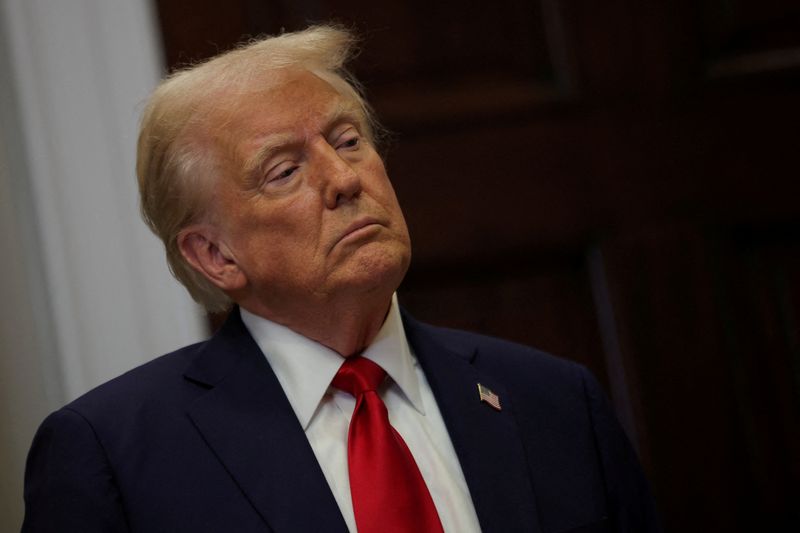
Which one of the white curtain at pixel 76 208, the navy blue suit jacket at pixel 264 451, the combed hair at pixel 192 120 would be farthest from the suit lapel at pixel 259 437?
the white curtain at pixel 76 208

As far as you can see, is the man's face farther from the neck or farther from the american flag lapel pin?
the american flag lapel pin

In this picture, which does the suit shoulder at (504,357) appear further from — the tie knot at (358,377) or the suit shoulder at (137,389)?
the suit shoulder at (137,389)

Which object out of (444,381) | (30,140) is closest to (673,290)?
(444,381)

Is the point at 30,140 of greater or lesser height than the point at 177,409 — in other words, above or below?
above

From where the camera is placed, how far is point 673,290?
2.51 metres

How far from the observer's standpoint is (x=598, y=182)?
99.0 inches

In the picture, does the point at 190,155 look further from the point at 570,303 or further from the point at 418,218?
the point at 570,303

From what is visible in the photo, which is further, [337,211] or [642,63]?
[642,63]

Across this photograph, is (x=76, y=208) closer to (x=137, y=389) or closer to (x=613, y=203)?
(x=137, y=389)

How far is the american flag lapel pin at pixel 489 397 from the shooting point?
6.63ft

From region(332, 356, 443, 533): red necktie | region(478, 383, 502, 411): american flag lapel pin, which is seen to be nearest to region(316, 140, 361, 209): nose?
region(332, 356, 443, 533): red necktie

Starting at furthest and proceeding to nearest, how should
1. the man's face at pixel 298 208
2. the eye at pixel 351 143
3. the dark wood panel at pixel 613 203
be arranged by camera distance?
the dark wood panel at pixel 613 203 < the eye at pixel 351 143 < the man's face at pixel 298 208

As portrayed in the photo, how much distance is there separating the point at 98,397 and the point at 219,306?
0.32 m

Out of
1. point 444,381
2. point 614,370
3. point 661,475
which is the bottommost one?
point 661,475
